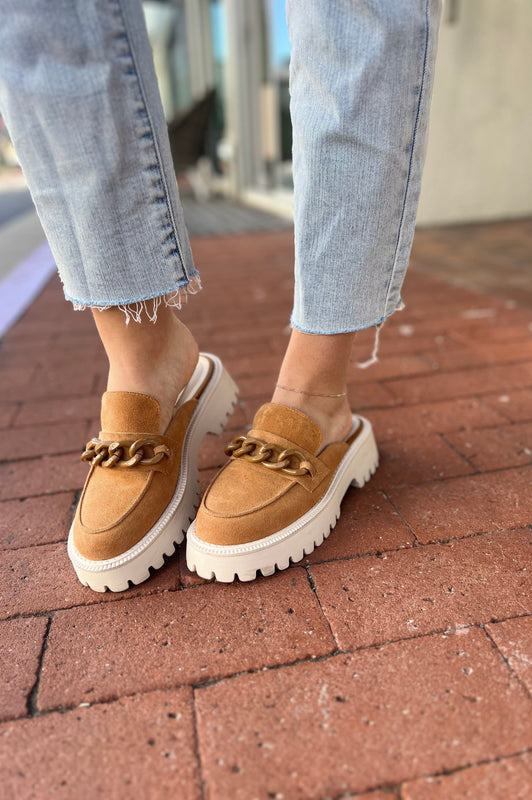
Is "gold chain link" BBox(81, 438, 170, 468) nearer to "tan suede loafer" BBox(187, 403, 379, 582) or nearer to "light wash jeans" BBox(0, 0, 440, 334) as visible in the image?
"tan suede loafer" BBox(187, 403, 379, 582)

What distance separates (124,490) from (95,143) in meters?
0.44

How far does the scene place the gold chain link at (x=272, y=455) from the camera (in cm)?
79

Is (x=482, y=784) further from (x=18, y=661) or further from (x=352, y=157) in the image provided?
(x=352, y=157)

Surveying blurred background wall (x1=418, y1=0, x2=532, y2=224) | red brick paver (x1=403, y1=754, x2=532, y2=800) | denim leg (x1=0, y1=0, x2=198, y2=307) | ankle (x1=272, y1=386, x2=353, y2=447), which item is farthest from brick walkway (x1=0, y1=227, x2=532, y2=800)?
blurred background wall (x1=418, y1=0, x2=532, y2=224)

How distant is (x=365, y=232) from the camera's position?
75 cm

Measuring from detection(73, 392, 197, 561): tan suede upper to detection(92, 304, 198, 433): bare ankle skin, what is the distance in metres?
0.03

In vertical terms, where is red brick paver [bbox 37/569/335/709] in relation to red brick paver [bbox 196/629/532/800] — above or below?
below

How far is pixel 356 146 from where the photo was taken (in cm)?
71

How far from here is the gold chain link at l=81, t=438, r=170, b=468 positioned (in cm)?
78

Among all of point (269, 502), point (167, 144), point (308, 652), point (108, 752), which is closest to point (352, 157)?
point (167, 144)

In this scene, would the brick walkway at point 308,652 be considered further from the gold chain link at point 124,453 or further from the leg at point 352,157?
the leg at point 352,157

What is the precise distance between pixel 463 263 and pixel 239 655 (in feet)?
7.86

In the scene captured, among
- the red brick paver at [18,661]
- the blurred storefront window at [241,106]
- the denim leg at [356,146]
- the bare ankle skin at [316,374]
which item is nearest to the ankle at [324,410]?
the bare ankle skin at [316,374]

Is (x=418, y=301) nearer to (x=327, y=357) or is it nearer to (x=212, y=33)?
(x=327, y=357)
